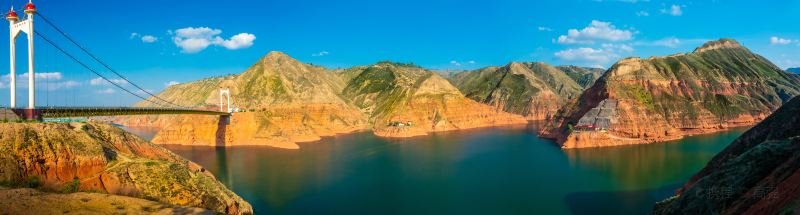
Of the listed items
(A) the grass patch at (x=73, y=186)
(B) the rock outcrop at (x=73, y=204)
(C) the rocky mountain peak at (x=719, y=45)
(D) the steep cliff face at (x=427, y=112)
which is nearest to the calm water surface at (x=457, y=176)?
(A) the grass patch at (x=73, y=186)

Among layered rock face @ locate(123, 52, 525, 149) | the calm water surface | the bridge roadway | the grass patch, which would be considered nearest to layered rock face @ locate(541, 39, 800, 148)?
the calm water surface

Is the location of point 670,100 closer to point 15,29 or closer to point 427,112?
point 427,112

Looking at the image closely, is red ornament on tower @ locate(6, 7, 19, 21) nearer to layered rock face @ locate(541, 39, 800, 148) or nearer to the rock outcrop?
the rock outcrop

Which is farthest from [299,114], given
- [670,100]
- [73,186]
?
[73,186]

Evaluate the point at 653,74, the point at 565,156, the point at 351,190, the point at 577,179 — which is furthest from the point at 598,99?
the point at 351,190

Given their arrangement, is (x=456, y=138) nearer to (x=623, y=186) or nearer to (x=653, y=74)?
(x=653, y=74)
